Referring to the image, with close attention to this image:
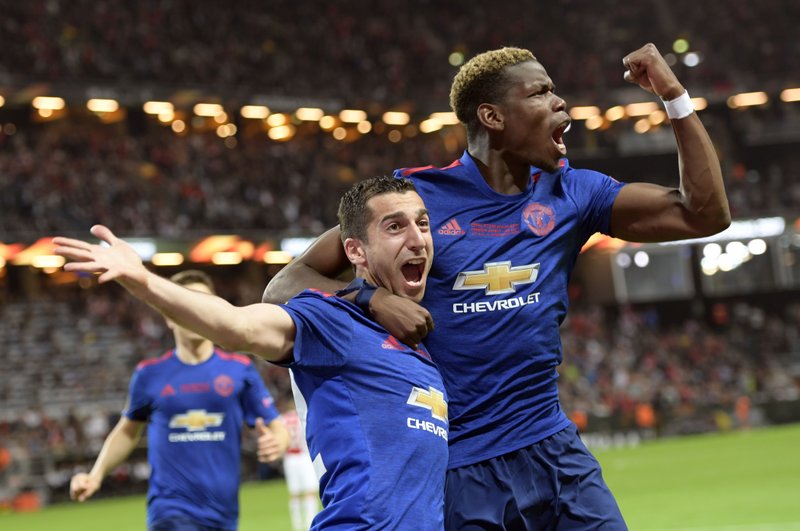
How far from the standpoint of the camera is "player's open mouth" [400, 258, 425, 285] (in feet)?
13.7

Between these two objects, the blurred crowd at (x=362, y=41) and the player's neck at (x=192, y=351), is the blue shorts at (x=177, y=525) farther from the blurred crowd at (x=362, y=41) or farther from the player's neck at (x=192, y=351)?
the blurred crowd at (x=362, y=41)

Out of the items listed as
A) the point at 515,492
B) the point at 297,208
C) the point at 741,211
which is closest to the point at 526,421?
the point at 515,492

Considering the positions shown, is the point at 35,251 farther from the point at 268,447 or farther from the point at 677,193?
the point at 677,193

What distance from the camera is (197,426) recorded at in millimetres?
8398

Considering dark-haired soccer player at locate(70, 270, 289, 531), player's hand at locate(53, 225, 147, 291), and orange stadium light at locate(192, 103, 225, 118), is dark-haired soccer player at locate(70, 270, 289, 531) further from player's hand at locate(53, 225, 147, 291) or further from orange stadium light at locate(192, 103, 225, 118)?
orange stadium light at locate(192, 103, 225, 118)

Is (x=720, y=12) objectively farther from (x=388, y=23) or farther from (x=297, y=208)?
(x=297, y=208)

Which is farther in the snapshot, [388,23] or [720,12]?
[720,12]

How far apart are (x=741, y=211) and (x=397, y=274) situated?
4884cm

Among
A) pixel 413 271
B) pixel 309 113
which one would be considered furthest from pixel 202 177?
pixel 413 271

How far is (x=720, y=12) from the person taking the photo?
56000mm

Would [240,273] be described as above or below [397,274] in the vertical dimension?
above

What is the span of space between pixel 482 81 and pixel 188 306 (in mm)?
2111

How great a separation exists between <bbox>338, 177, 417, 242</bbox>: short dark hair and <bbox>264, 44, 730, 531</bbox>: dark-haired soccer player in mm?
445

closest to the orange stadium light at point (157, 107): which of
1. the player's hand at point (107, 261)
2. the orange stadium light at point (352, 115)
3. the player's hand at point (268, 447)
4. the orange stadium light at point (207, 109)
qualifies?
the orange stadium light at point (207, 109)
